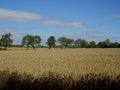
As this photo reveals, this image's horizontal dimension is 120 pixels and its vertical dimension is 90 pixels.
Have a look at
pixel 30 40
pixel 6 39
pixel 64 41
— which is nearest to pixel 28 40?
pixel 30 40

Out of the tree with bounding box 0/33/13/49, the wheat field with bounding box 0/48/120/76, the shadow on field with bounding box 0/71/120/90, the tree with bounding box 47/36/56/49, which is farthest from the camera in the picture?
the tree with bounding box 47/36/56/49

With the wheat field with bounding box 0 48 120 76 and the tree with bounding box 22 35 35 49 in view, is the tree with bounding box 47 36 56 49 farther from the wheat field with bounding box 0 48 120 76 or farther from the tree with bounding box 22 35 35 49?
the wheat field with bounding box 0 48 120 76

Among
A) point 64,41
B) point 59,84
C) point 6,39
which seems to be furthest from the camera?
point 64,41

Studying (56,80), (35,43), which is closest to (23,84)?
(56,80)

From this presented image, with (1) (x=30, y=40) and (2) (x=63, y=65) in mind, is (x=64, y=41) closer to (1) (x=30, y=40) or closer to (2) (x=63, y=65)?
(1) (x=30, y=40)

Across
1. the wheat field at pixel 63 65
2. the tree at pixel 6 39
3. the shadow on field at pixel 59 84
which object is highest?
the tree at pixel 6 39

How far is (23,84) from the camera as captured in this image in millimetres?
8297

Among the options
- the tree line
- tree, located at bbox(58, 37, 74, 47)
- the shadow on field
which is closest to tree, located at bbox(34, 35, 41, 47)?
the tree line

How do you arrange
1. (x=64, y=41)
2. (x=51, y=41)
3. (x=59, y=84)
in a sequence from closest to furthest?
1. (x=59, y=84)
2. (x=51, y=41)
3. (x=64, y=41)

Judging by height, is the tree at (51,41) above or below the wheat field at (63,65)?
above

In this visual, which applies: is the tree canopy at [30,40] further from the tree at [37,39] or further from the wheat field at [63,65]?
the wheat field at [63,65]

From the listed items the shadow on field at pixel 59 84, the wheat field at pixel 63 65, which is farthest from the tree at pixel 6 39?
the shadow on field at pixel 59 84

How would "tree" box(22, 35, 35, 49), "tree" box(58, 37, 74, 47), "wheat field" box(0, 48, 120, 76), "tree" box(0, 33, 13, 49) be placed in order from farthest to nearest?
"tree" box(58, 37, 74, 47) → "tree" box(22, 35, 35, 49) → "tree" box(0, 33, 13, 49) → "wheat field" box(0, 48, 120, 76)

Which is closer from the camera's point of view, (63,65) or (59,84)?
(59,84)
